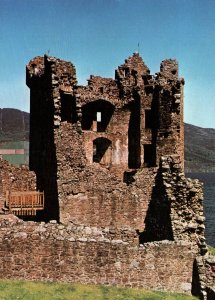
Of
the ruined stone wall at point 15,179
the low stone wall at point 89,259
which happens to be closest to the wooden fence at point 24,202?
the ruined stone wall at point 15,179

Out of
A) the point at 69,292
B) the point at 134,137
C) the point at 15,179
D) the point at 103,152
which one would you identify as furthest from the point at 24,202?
the point at 69,292

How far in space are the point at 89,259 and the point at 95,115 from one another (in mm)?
20252

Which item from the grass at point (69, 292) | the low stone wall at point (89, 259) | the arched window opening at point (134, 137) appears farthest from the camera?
the arched window opening at point (134, 137)

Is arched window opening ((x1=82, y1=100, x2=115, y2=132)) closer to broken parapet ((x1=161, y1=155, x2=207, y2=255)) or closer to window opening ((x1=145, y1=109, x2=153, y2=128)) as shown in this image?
window opening ((x1=145, y1=109, x2=153, y2=128))

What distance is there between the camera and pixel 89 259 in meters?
20.4

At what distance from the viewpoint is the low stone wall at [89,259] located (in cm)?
2020

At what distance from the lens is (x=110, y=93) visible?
125 ft

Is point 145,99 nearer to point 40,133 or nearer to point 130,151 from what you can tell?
point 130,151

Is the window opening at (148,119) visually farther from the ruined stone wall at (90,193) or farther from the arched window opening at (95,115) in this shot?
the ruined stone wall at (90,193)

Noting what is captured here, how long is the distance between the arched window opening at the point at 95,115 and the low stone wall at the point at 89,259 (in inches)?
740

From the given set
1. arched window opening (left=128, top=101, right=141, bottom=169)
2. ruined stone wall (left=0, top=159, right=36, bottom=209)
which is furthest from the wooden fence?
arched window opening (left=128, top=101, right=141, bottom=169)

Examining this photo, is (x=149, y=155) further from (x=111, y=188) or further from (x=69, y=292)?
(x=69, y=292)

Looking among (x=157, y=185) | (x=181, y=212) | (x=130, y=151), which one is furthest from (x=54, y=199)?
(x=130, y=151)

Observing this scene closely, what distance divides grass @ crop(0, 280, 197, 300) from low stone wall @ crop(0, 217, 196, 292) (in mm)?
356
